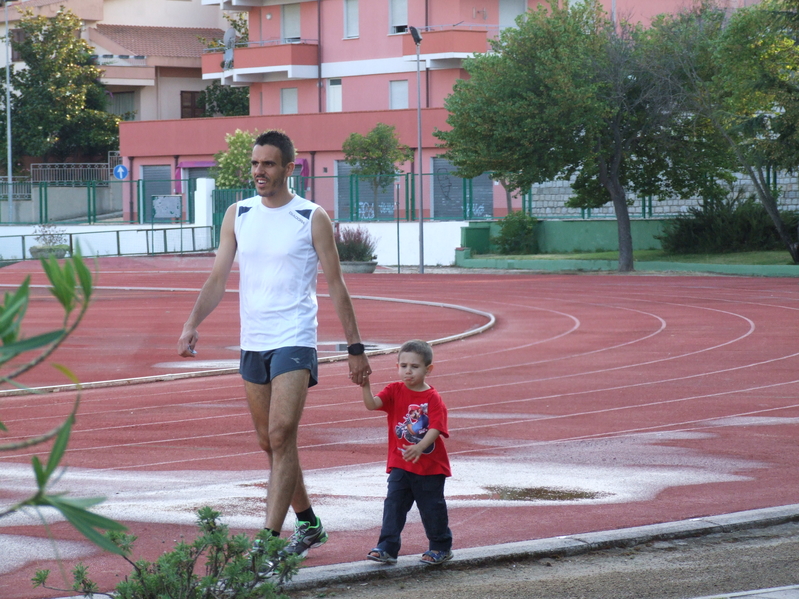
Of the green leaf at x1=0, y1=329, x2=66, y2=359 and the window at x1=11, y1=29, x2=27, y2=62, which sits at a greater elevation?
the window at x1=11, y1=29, x2=27, y2=62

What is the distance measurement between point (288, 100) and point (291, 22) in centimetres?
361

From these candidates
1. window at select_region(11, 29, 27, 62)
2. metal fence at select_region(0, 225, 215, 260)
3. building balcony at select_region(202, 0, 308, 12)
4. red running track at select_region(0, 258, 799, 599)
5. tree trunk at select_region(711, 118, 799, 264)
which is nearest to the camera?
red running track at select_region(0, 258, 799, 599)

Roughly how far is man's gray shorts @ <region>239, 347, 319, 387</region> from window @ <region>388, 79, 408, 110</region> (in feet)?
156

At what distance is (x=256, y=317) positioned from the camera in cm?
543

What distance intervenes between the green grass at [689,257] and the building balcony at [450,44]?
10856mm

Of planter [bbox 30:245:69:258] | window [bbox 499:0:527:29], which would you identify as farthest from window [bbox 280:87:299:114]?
planter [bbox 30:245:69:258]

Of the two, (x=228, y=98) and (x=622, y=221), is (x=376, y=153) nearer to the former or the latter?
(x=622, y=221)

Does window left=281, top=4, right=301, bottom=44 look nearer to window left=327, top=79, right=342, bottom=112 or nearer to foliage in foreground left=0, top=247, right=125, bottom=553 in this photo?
window left=327, top=79, right=342, bottom=112

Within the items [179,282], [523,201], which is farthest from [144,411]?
[523,201]

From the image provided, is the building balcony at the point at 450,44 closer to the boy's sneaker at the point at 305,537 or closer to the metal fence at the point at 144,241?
the metal fence at the point at 144,241

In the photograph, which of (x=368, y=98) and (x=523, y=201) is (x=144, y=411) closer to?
(x=523, y=201)

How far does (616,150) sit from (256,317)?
30.1 meters

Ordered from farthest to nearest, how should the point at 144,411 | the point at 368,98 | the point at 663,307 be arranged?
the point at 368,98
the point at 663,307
the point at 144,411

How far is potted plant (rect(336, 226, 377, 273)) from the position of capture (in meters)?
36.7
